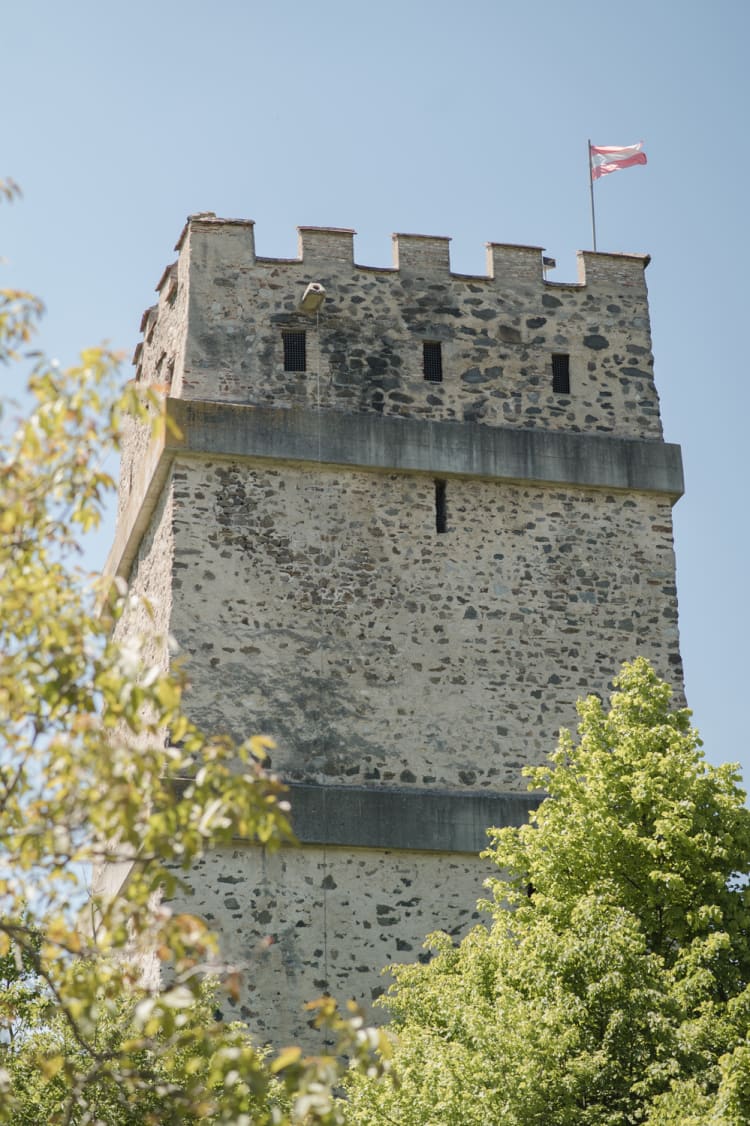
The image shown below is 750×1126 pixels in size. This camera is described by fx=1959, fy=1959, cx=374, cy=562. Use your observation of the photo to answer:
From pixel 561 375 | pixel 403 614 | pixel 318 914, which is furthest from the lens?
pixel 561 375

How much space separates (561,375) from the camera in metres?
24.4

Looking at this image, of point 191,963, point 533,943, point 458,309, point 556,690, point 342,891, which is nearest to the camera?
point 191,963

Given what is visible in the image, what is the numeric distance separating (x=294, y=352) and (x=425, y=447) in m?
1.95

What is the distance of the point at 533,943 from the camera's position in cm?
Result: 1694

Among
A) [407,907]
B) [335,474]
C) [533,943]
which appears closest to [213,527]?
[335,474]

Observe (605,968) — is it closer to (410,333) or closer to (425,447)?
(425,447)

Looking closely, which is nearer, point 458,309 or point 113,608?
point 113,608

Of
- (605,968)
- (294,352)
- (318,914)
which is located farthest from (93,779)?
(294,352)

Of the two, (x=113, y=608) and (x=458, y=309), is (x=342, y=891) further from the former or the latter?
(x=113, y=608)

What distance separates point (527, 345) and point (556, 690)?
452cm

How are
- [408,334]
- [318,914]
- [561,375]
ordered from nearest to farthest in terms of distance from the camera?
1. [318,914]
2. [408,334]
3. [561,375]

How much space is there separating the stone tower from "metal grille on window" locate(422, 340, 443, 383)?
3 cm

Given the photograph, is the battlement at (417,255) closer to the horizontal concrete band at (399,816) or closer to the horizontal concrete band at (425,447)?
the horizontal concrete band at (425,447)

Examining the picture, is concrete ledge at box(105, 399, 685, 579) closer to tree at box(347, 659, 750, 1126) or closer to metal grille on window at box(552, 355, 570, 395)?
metal grille on window at box(552, 355, 570, 395)
